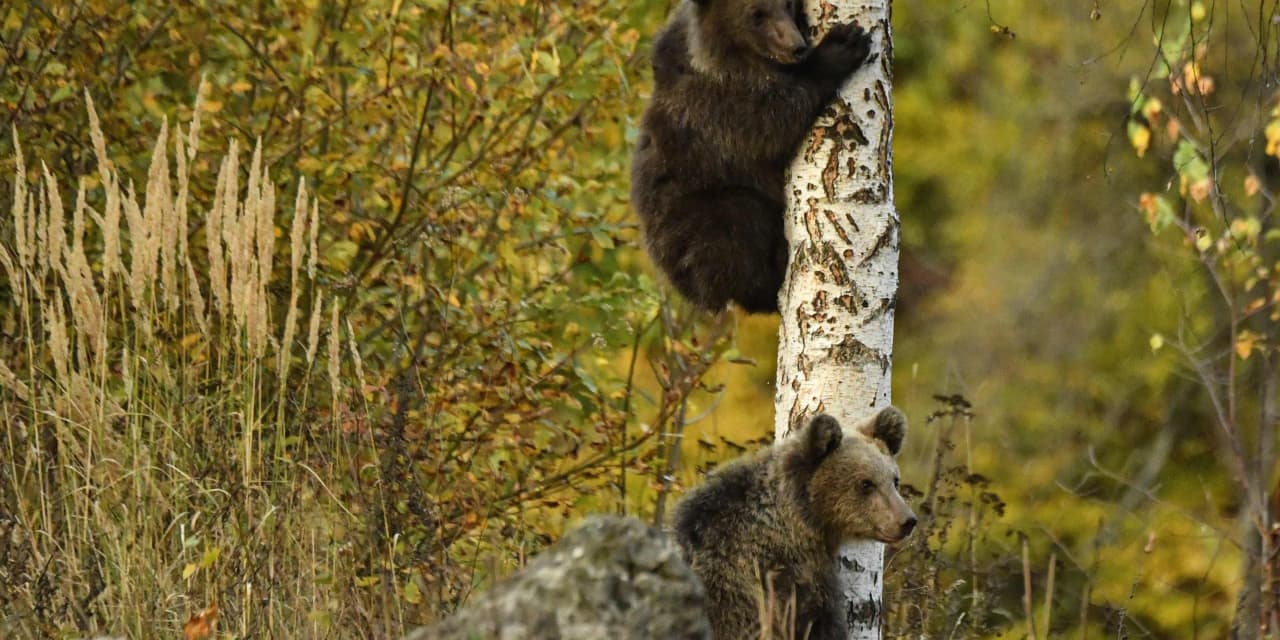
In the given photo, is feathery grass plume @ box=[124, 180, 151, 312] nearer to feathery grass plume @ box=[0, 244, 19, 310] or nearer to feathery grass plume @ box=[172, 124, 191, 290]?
feathery grass plume @ box=[172, 124, 191, 290]

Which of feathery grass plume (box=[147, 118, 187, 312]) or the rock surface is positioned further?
feathery grass plume (box=[147, 118, 187, 312])

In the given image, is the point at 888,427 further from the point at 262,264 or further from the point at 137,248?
the point at 137,248

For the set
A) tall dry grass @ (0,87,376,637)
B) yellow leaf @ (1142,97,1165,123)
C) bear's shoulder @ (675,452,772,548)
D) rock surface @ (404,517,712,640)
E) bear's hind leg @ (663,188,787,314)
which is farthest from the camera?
yellow leaf @ (1142,97,1165,123)

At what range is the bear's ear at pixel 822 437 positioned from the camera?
4.53 m

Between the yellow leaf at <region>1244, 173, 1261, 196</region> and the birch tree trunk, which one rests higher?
the yellow leaf at <region>1244, 173, 1261, 196</region>

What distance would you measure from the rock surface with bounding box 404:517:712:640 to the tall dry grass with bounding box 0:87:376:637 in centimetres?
156

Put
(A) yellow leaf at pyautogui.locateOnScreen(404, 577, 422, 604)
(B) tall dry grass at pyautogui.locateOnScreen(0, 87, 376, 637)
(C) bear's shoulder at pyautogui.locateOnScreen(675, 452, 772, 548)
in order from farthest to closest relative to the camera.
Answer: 1. (A) yellow leaf at pyautogui.locateOnScreen(404, 577, 422, 604)
2. (C) bear's shoulder at pyautogui.locateOnScreen(675, 452, 772, 548)
3. (B) tall dry grass at pyautogui.locateOnScreen(0, 87, 376, 637)

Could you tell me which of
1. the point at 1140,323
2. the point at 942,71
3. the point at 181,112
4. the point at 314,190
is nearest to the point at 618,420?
the point at 314,190

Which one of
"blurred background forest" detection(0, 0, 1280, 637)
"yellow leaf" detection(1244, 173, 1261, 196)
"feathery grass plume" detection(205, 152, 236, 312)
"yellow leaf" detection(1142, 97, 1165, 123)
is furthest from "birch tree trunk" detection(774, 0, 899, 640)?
"yellow leaf" detection(1244, 173, 1261, 196)

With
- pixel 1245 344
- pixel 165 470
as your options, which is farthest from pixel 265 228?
→ pixel 1245 344

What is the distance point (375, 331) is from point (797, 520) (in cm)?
273

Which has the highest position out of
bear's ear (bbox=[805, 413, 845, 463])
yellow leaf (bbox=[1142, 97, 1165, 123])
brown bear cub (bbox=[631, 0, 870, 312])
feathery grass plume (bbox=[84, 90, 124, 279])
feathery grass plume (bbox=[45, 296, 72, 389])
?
yellow leaf (bbox=[1142, 97, 1165, 123])

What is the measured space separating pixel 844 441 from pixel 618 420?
234 cm

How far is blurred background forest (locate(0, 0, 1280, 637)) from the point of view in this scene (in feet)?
15.5
